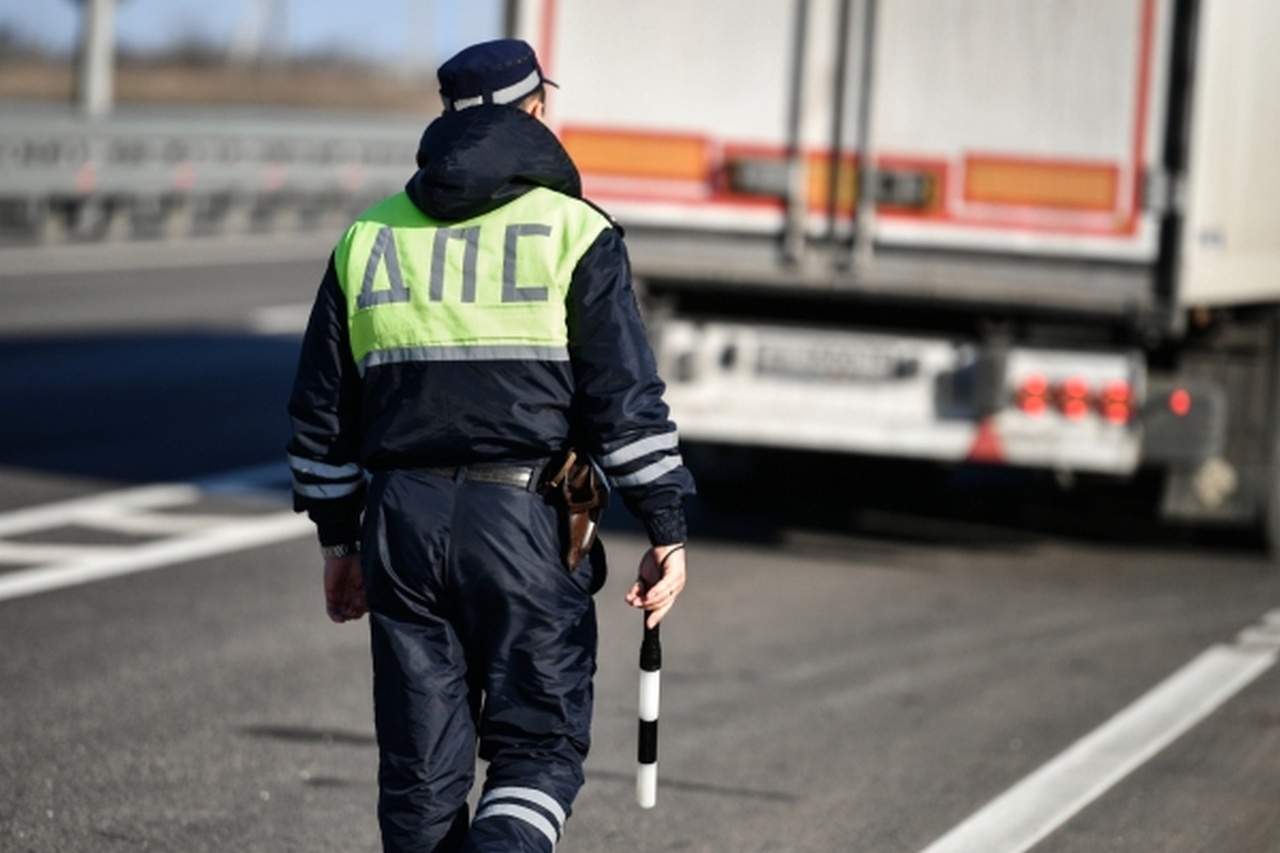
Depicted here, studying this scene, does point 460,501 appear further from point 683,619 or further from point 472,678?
point 683,619

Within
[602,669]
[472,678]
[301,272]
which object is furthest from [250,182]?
[472,678]

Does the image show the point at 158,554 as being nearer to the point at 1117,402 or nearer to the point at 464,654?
the point at 1117,402

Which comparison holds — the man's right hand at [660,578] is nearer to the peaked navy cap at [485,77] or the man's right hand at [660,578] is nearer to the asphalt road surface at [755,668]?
the peaked navy cap at [485,77]

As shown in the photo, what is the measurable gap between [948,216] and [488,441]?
5896 millimetres

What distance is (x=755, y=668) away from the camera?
816 cm

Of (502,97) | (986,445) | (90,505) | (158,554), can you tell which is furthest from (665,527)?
(90,505)

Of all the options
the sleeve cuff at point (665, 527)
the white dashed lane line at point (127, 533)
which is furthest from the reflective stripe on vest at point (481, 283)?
the white dashed lane line at point (127, 533)

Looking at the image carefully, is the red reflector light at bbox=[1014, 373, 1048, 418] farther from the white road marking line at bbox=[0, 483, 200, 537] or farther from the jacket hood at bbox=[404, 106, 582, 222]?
the jacket hood at bbox=[404, 106, 582, 222]

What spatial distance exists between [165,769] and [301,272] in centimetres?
1964

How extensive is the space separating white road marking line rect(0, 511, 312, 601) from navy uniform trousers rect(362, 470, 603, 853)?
4741 mm

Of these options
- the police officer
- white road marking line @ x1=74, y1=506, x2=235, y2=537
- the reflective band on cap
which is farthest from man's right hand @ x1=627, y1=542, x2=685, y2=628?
white road marking line @ x1=74, y1=506, x2=235, y2=537

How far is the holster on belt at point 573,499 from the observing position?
4.48 m

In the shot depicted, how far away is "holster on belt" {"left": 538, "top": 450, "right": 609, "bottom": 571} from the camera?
14.7 ft

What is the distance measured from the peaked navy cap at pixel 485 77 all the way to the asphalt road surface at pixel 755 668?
2.16 m
